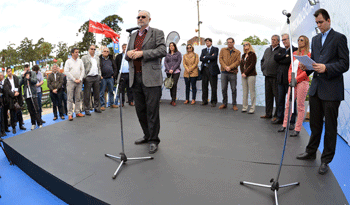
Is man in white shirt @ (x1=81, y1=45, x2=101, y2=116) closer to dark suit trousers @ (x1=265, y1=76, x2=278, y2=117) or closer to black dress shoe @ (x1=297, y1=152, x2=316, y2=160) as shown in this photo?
dark suit trousers @ (x1=265, y1=76, x2=278, y2=117)

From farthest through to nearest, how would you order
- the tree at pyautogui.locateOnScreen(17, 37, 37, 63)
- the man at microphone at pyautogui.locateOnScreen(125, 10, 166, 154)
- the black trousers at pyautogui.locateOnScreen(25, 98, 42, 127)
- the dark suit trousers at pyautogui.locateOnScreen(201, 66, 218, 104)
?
the tree at pyautogui.locateOnScreen(17, 37, 37, 63) < the dark suit trousers at pyautogui.locateOnScreen(201, 66, 218, 104) < the black trousers at pyautogui.locateOnScreen(25, 98, 42, 127) < the man at microphone at pyautogui.locateOnScreen(125, 10, 166, 154)

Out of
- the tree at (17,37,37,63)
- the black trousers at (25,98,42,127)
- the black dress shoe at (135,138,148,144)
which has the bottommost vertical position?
the black dress shoe at (135,138,148,144)

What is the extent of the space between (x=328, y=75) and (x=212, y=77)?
3.75 m

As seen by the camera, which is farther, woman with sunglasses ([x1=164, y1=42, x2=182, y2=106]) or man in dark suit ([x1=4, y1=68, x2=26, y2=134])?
woman with sunglasses ([x1=164, y1=42, x2=182, y2=106])

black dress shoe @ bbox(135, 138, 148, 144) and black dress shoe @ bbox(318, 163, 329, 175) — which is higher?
black dress shoe @ bbox(135, 138, 148, 144)

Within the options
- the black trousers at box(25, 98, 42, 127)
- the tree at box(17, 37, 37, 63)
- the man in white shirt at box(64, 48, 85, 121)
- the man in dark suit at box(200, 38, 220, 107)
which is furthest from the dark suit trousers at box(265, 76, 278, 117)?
the tree at box(17, 37, 37, 63)

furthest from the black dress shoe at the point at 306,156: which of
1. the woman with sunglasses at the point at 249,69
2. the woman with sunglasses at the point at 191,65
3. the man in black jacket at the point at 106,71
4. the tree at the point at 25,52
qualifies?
the tree at the point at 25,52

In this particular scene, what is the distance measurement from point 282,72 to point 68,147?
3591 millimetres

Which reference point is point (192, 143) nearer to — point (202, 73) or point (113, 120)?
point (113, 120)

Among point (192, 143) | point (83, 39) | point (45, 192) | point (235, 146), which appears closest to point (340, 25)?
point (235, 146)

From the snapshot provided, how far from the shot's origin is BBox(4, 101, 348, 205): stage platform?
186 cm

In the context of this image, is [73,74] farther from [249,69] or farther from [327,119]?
[327,119]

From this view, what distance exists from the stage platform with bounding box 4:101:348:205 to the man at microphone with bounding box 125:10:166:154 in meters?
0.44

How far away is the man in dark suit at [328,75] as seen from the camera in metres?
2.16
